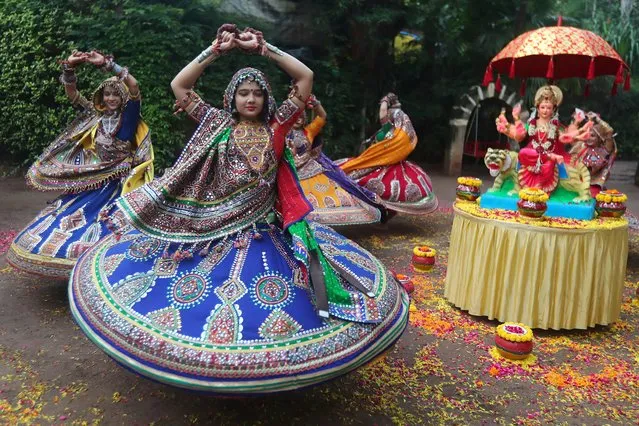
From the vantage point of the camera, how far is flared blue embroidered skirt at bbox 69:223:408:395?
7.00 feet

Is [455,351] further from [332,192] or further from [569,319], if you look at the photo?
[332,192]

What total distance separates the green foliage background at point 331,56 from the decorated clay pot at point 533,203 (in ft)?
21.3

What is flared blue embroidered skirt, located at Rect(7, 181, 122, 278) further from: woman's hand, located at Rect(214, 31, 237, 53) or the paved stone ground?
woman's hand, located at Rect(214, 31, 237, 53)

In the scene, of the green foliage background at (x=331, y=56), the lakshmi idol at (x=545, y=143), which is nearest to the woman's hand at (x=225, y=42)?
the lakshmi idol at (x=545, y=143)

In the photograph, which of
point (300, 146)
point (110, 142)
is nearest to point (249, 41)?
point (110, 142)

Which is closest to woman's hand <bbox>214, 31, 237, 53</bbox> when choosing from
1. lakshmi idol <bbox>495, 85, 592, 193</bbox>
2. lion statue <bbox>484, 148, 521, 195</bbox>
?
lion statue <bbox>484, 148, 521, 195</bbox>

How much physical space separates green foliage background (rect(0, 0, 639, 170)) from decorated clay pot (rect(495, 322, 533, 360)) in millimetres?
6793

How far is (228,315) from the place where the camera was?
7.32 feet

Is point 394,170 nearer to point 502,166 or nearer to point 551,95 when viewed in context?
point 502,166

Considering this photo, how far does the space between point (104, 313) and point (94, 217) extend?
2082 millimetres

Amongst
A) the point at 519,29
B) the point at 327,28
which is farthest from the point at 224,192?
the point at 519,29

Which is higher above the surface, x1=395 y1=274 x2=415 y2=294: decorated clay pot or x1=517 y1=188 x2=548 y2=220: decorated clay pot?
x1=517 y1=188 x2=548 y2=220: decorated clay pot

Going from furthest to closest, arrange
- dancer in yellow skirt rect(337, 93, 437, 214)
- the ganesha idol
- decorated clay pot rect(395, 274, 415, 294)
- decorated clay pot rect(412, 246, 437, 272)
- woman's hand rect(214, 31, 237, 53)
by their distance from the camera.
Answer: dancer in yellow skirt rect(337, 93, 437, 214) < decorated clay pot rect(412, 246, 437, 272) < decorated clay pot rect(395, 274, 415, 294) < the ganesha idol < woman's hand rect(214, 31, 237, 53)

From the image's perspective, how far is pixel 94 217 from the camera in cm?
419
